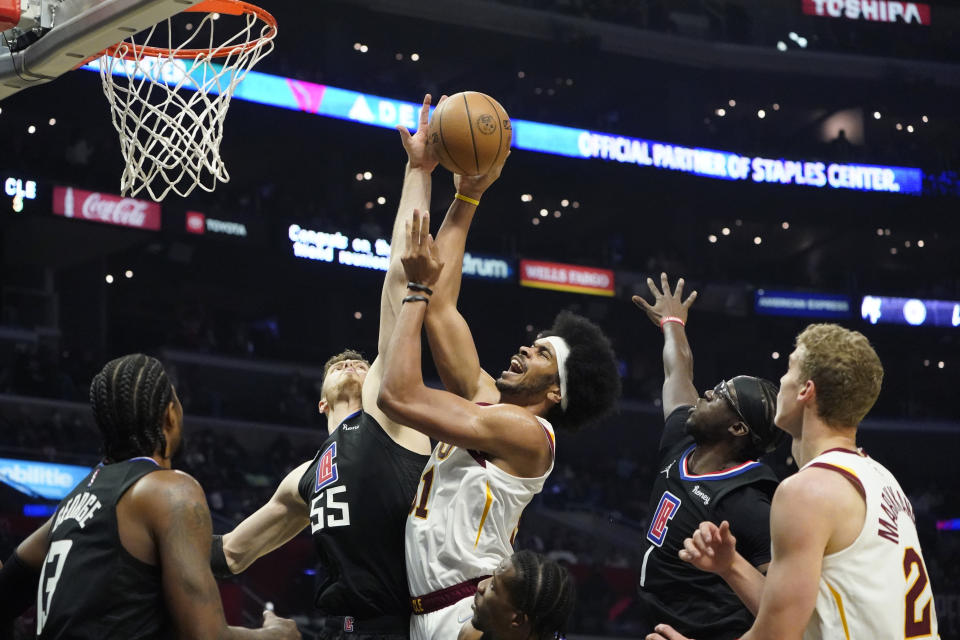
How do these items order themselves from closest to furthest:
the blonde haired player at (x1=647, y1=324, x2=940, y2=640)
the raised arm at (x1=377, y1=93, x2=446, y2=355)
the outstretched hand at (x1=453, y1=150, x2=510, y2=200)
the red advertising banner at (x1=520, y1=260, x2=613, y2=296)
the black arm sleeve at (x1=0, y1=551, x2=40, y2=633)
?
1. the blonde haired player at (x1=647, y1=324, x2=940, y2=640)
2. the black arm sleeve at (x1=0, y1=551, x2=40, y2=633)
3. the raised arm at (x1=377, y1=93, x2=446, y2=355)
4. the outstretched hand at (x1=453, y1=150, x2=510, y2=200)
5. the red advertising banner at (x1=520, y1=260, x2=613, y2=296)

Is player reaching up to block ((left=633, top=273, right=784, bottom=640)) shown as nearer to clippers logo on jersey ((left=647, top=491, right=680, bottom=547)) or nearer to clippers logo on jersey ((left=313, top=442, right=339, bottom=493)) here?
clippers logo on jersey ((left=647, top=491, right=680, bottom=547))

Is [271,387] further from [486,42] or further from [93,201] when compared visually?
[486,42]

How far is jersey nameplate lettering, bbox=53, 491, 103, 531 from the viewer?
326 cm

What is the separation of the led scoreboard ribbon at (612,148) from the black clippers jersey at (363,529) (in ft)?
62.7

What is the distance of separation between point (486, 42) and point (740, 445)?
24183 mm

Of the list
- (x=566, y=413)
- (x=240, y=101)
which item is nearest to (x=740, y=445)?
(x=566, y=413)

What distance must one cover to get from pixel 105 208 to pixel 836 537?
63.5 feet

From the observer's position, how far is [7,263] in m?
22.6

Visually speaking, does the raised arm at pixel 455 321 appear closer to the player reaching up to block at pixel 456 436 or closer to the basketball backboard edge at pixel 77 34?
the player reaching up to block at pixel 456 436

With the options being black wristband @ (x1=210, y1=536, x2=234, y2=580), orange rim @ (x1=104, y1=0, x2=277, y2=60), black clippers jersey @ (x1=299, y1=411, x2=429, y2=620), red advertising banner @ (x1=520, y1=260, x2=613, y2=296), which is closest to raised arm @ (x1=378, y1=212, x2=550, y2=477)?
black clippers jersey @ (x1=299, y1=411, x2=429, y2=620)

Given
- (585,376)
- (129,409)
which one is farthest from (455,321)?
(129,409)

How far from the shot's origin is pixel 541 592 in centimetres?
347

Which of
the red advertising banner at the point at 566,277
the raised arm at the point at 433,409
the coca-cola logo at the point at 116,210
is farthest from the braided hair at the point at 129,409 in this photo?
the red advertising banner at the point at 566,277

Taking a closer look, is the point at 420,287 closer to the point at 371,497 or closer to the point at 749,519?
the point at 371,497
